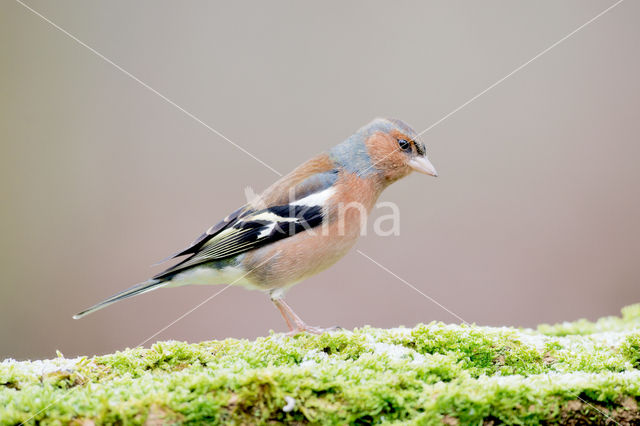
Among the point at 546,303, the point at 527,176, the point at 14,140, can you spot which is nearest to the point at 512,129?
the point at 527,176

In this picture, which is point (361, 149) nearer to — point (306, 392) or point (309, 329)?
point (309, 329)

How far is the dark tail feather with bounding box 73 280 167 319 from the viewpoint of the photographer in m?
3.94

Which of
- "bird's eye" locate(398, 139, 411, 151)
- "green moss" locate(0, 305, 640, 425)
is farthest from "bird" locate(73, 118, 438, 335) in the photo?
"green moss" locate(0, 305, 640, 425)

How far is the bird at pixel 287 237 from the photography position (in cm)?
436

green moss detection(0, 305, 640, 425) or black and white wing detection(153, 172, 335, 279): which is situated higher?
black and white wing detection(153, 172, 335, 279)

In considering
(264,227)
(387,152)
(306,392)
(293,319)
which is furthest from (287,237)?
(306,392)

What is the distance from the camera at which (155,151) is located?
31.5 ft

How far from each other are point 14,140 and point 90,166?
143 cm

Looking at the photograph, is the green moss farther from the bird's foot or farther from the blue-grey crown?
the blue-grey crown

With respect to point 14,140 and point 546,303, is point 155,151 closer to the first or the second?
point 14,140

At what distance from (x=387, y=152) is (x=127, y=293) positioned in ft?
8.13

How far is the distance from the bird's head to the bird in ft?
0.26

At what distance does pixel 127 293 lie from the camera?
4.09 metres

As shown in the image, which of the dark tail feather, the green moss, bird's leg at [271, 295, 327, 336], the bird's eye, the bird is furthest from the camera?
the bird's eye
